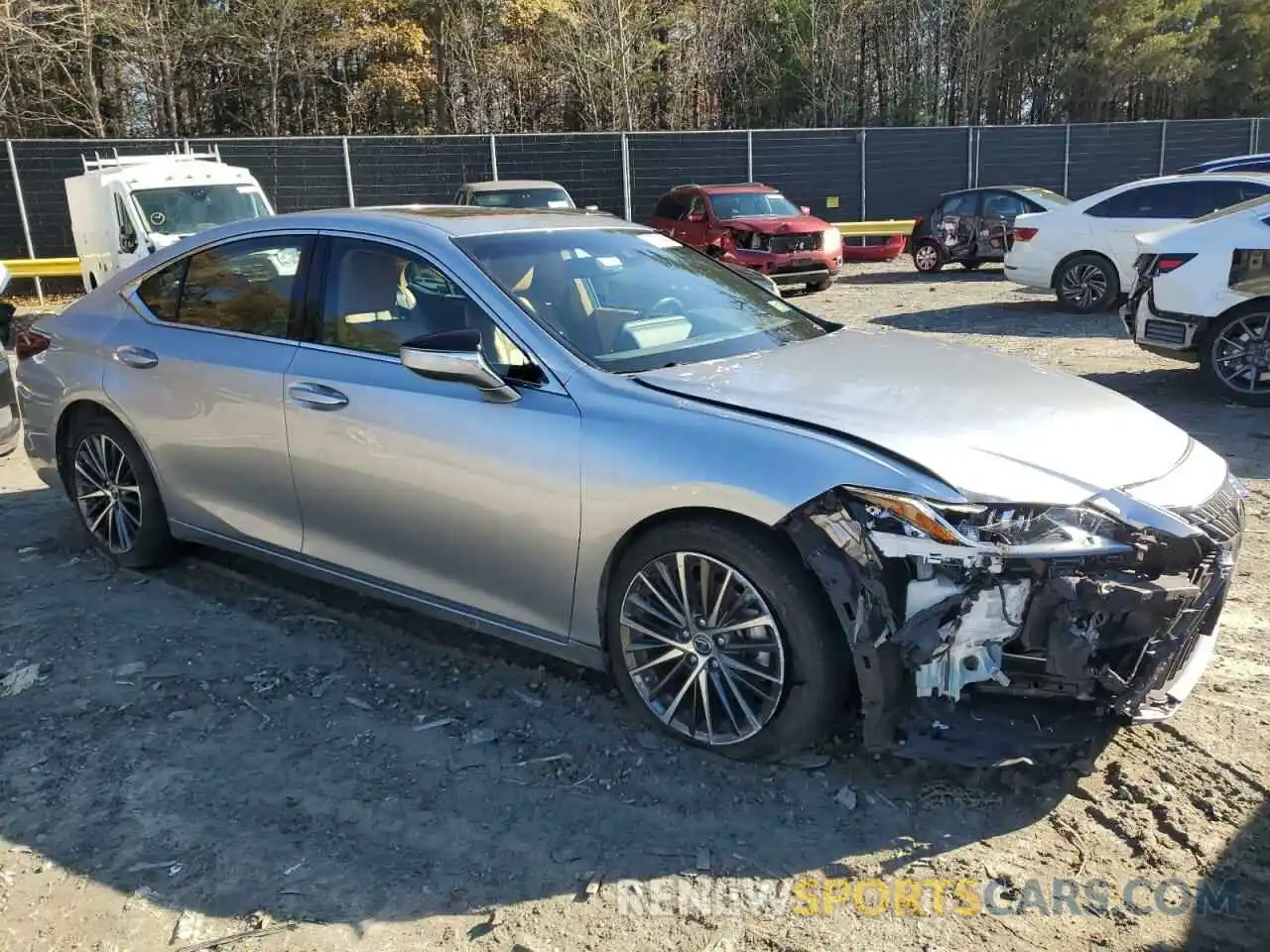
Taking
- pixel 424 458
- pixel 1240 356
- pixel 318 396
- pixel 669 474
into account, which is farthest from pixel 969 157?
pixel 669 474

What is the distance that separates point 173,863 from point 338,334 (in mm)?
2003

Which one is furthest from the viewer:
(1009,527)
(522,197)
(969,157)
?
(969,157)

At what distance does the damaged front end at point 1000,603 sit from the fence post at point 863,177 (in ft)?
73.3

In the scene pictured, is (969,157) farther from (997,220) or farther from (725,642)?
(725,642)

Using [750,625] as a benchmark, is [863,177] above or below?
above

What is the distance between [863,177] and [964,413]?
22149 millimetres

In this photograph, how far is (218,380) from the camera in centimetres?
434

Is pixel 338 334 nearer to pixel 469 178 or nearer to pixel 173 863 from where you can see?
pixel 173 863

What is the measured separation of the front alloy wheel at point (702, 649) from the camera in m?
3.10

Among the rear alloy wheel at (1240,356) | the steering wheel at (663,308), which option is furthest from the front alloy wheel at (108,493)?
the rear alloy wheel at (1240,356)

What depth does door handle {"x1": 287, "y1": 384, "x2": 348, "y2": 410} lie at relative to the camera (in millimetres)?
3912

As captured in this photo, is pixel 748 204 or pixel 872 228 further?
pixel 872 228

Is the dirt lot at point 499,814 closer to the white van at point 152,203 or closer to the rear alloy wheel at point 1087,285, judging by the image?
the rear alloy wheel at point 1087,285

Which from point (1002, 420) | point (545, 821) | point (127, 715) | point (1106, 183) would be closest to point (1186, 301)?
point (1002, 420)
